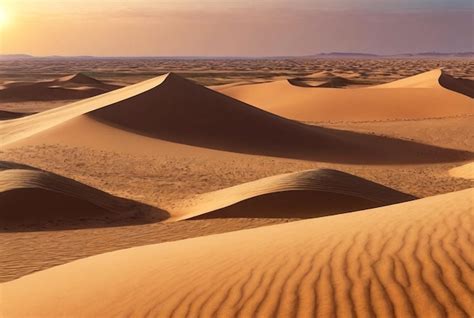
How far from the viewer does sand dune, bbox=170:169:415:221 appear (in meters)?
13.2

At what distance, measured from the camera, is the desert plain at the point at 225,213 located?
17.8 ft

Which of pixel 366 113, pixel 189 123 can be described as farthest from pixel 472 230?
pixel 366 113

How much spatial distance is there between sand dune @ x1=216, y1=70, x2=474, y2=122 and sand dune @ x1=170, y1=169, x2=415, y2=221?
84.7 feet

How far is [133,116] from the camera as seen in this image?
1057 inches

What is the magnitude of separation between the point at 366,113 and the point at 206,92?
15011mm

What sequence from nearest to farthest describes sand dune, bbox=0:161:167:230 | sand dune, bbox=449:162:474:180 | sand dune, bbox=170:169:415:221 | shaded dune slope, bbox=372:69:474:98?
1. sand dune, bbox=0:161:167:230
2. sand dune, bbox=170:169:415:221
3. sand dune, bbox=449:162:474:180
4. shaded dune slope, bbox=372:69:474:98

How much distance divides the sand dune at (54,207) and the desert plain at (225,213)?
40mm

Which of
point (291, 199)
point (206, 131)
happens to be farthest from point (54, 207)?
point (206, 131)

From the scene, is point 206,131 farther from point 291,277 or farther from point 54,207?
point 291,277

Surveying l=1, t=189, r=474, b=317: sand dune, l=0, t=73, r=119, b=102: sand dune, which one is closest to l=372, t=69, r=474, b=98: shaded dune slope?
l=0, t=73, r=119, b=102: sand dune

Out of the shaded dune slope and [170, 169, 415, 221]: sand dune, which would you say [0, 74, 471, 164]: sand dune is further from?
the shaded dune slope

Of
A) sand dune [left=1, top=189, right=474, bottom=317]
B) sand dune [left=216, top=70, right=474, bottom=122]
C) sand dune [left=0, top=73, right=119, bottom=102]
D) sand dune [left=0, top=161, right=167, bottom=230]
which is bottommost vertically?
sand dune [left=0, top=73, right=119, bottom=102]

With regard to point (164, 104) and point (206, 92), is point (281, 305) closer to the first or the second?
point (164, 104)

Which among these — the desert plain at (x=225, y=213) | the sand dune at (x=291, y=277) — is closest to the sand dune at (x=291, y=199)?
the desert plain at (x=225, y=213)
